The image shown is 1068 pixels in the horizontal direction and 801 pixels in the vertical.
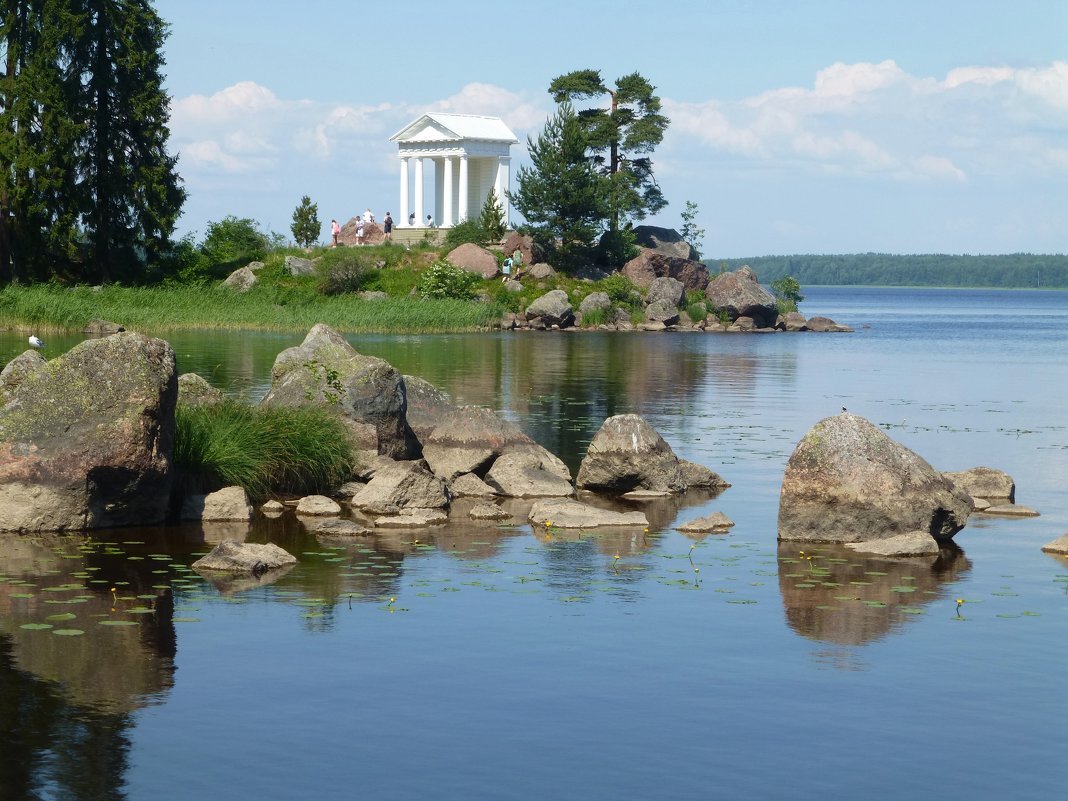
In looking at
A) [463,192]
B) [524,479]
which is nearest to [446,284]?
[463,192]

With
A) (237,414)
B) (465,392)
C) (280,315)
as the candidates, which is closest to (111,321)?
(280,315)

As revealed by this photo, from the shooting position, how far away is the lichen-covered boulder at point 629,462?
22766 millimetres

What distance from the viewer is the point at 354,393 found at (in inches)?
905

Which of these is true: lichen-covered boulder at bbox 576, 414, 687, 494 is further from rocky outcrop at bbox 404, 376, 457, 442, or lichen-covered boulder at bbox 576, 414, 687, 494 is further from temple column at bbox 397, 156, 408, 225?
temple column at bbox 397, 156, 408, 225

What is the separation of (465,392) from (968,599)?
24.6m

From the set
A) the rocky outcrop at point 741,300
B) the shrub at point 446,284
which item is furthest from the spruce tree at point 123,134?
the rocky outcrop at point 741,300

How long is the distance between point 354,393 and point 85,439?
231 inches

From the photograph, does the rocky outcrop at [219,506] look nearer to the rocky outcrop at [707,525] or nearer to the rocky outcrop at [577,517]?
the rocky outcrop at [577,517]

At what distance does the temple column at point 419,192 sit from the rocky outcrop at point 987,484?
271 ft

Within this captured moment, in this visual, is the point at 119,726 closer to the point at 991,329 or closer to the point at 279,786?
the point at 279,786

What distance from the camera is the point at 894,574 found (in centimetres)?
1680

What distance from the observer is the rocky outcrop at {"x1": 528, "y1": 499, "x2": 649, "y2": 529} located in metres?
19.7

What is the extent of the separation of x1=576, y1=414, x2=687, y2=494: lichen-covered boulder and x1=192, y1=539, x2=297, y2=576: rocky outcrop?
24.2 feet

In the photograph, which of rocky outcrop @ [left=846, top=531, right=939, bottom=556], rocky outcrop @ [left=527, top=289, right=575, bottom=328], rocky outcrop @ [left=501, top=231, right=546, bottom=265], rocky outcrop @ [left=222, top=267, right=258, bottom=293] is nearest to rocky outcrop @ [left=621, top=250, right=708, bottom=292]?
rocky outcrop @ [left=501, top=231, right=546, bottom=265]
